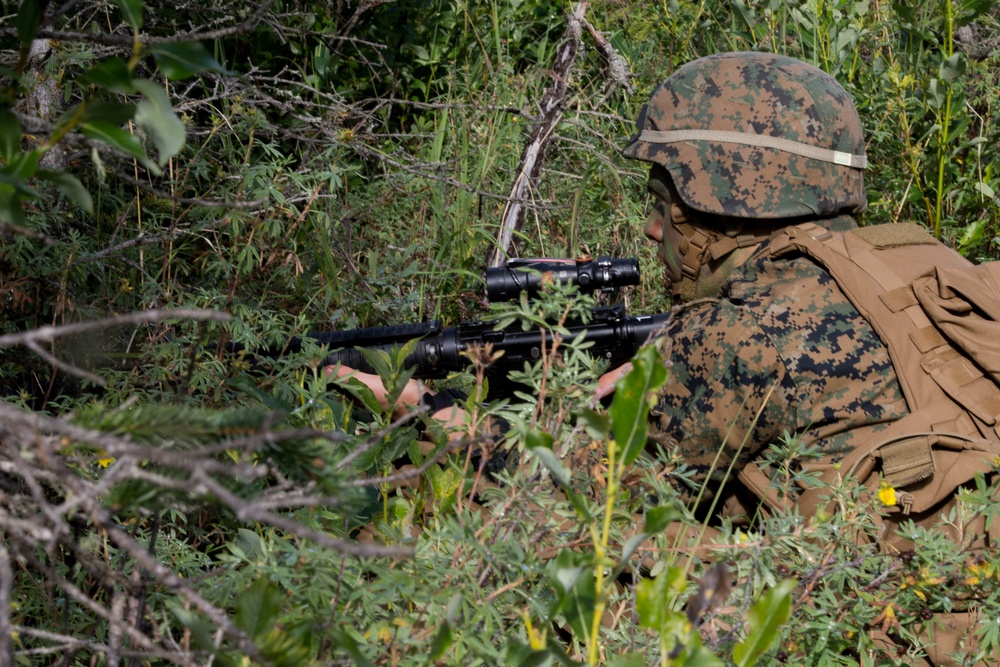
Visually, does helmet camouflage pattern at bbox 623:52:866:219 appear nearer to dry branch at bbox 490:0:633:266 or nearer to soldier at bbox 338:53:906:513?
soldier at bbox 338:53:906:513

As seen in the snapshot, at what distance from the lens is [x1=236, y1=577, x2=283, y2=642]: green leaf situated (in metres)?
1.12

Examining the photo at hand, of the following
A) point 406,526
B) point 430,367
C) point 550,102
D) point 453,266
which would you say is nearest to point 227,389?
point 430,367

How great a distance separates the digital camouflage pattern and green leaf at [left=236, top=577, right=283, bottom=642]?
141 cm

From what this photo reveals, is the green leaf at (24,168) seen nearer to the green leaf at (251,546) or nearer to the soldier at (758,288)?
the green leaf at (251,546)

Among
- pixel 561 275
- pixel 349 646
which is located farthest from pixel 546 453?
pixel 561 275

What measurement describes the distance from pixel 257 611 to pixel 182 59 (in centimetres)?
60

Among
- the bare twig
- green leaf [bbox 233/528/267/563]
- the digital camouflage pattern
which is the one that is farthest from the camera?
the bare twig

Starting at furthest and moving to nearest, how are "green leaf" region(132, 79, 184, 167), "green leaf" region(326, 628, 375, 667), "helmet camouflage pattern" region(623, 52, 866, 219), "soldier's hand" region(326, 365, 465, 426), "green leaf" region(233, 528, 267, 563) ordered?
"soldier's hand" region(326, 365, 465, 426), "helmet camouflage pattern" region(623, 52, 866, 219), "green leaf" region(233, 528, 267, 563), "green leaf" region(326, 628, 375, 667), "green leaf" region(132, 79, 184, 167)

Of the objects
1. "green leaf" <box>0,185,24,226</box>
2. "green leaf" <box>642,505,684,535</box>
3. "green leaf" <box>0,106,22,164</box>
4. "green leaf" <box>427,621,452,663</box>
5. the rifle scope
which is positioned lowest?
the rifle scope

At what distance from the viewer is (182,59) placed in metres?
1.08

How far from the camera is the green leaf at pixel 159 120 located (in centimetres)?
106

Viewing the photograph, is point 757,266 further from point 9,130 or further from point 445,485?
point 9,130

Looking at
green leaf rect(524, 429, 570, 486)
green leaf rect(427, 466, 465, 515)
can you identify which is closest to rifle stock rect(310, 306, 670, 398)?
green leaf rect(427, 466, 465, 515)

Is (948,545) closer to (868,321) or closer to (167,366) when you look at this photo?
(868,321)
